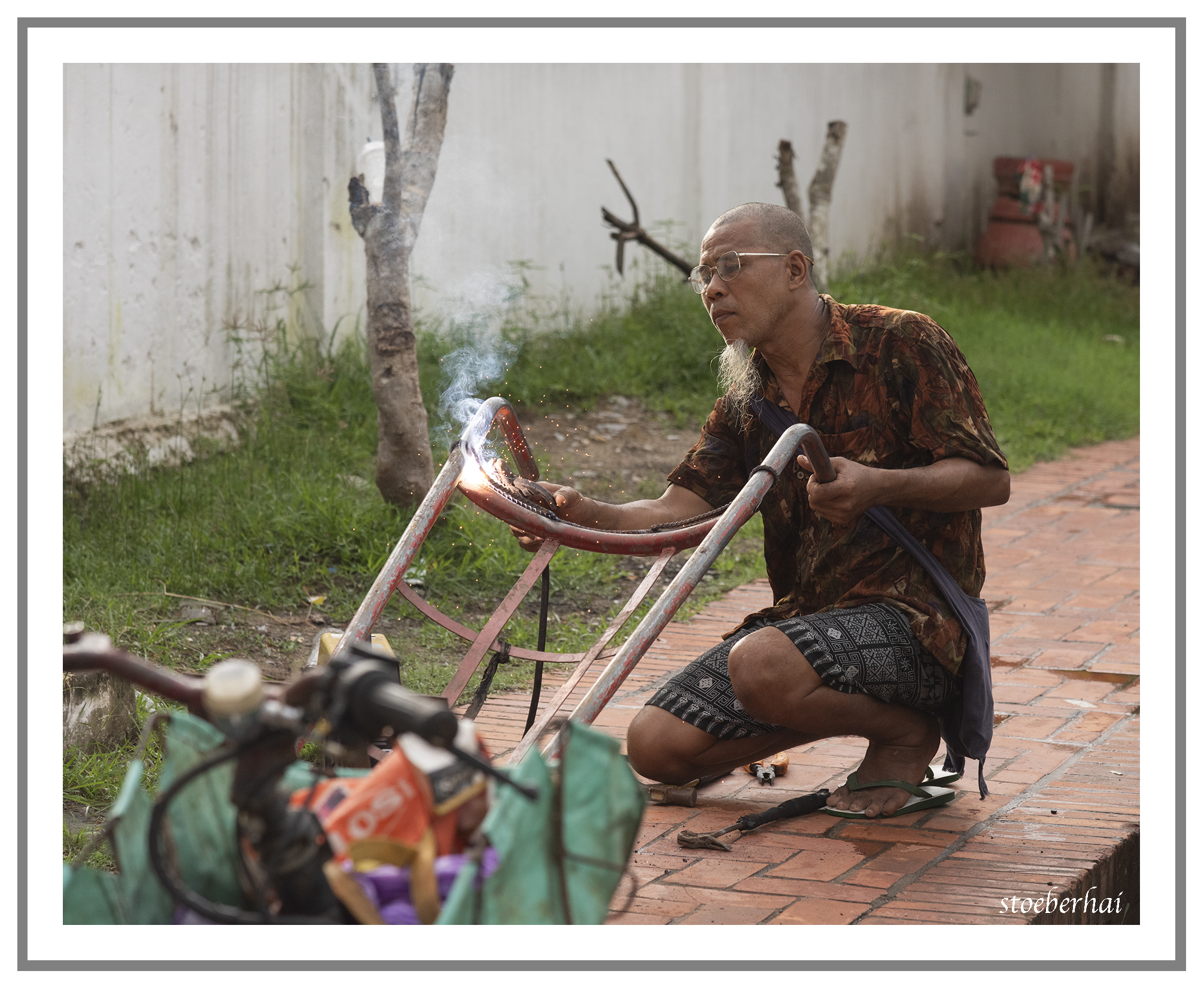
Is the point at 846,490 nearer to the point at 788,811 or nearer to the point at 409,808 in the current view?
the point at 788,811

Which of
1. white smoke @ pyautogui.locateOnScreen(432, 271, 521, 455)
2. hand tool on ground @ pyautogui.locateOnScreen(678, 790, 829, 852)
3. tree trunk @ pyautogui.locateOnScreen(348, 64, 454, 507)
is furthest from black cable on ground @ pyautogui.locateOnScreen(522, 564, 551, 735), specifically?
tree trunk @ pyautogui.locateOnScreen(348, 64, 454, 507)

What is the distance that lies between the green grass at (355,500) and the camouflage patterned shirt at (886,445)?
4.70ft

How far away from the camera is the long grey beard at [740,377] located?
3424mm

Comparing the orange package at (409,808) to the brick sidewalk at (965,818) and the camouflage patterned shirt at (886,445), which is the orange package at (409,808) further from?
the camouflage patterned shirt at (886,445)

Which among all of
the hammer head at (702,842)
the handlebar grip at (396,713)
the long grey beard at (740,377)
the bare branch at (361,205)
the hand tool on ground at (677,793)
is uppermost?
the bare branch at (361,205)

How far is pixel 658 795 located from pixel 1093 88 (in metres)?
15.8

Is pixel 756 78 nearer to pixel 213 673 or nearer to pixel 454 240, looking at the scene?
pixel 454 240

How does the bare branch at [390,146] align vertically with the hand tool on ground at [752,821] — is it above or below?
above

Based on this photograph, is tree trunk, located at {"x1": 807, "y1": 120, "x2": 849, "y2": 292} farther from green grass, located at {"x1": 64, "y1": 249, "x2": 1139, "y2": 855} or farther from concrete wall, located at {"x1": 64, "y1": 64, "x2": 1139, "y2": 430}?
concrete wall, located at {"x1": 64, "y1": 64, "x2": 1139, "y2": 430}

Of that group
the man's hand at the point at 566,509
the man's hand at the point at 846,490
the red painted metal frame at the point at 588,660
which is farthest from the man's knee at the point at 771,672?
the man's hand at the point at 566,509

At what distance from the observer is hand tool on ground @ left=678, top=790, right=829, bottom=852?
3170 millimetres

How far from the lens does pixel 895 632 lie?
324cm

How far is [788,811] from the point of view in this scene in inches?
132
